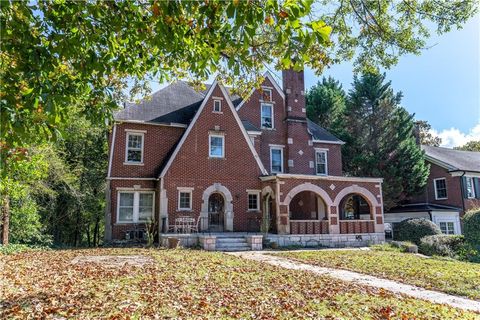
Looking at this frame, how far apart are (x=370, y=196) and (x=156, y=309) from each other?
1700 cm

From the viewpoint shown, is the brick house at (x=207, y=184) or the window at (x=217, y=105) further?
the window at (x=217, y=105)

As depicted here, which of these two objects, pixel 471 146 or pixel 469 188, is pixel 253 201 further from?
pixel 471 146

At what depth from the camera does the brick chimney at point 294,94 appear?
79.1 ft

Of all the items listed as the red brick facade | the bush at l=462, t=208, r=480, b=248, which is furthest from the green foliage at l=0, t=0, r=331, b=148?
the red brick facade

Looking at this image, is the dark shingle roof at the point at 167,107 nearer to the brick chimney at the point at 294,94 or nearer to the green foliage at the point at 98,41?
the brick chimney at the point at 294,94

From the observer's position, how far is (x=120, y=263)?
1030cm

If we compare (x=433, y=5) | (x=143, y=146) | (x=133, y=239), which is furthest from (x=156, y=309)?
(x=143, y=146)

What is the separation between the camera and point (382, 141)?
92.4 feet

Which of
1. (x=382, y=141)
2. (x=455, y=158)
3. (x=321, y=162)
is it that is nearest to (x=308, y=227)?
(x=321, y=162)

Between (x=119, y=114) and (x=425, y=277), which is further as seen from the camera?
(x=119, y=114)

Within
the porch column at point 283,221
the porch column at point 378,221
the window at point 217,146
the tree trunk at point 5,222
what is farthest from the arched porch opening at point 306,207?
the tree trunk at point 5,222

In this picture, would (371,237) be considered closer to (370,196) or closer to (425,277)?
(370,196)

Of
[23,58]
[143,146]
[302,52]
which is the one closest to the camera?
[302,52]

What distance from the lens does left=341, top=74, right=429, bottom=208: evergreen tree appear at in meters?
27.2
